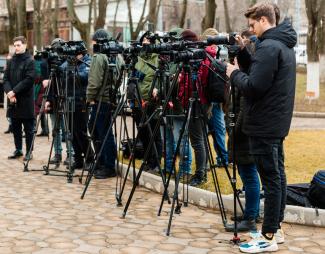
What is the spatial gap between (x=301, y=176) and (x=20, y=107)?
186 inches

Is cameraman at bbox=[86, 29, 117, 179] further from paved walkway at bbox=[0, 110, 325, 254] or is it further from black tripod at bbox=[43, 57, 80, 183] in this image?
paved walkway at bbox=[0, 110, 325, 254]

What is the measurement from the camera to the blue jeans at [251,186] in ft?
20.1

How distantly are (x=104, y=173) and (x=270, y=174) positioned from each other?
13.5 ft

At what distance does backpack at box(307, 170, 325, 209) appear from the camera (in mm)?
6570

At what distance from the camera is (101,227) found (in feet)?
21.1

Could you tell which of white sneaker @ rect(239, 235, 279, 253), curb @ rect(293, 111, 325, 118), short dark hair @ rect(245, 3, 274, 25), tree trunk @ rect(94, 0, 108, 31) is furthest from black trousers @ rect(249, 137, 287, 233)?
tree trunk @ rect(94, 0, 108, 31)

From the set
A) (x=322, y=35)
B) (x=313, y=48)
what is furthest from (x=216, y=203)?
(x=322, y=35)

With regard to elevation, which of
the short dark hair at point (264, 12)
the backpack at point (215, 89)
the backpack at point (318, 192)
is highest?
the short dark hair at point (264, 12)

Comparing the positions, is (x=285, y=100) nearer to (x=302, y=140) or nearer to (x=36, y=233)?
(x=36, y=233)

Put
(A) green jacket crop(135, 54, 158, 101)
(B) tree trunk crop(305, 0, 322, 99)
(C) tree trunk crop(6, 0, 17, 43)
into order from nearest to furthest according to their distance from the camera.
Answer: (A) green jacket crop(135, 54, 158, 101) < (B) tree trunk crop(305, 0, 322, 99) < (C) tree trunk crop(6, 0, 17, 43)

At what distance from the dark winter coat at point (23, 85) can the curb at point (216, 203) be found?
2585 mm

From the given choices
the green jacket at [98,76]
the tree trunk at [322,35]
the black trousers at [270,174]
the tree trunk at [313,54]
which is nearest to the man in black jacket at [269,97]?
the black trousers at [270,174]

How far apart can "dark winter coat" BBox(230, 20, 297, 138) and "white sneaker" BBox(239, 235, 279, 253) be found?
94cm

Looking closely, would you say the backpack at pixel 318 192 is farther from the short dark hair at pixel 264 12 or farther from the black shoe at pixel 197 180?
the short dark hair at pixel 264 12
